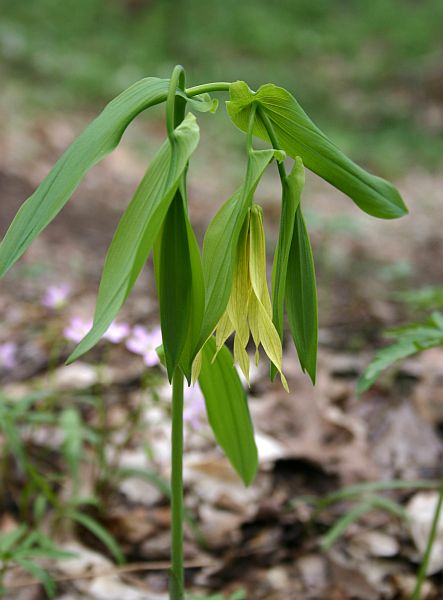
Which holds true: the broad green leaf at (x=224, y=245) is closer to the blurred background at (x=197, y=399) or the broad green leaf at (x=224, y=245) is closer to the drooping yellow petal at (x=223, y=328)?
the drooping yellow petal at (x=223, y=328)

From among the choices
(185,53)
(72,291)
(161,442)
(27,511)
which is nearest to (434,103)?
(185,53)

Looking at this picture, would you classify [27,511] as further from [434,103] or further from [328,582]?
[434,103]

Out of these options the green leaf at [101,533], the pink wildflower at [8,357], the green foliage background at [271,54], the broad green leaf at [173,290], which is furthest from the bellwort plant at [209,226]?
the green foliage background at [271,54]

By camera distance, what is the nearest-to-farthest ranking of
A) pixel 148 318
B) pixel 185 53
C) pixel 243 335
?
pixel 243 335, pixel 148 318, pixel 185 53

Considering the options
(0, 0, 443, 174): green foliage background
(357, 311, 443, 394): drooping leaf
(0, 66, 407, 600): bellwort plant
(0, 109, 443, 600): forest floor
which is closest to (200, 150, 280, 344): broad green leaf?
(0, 66, 407, 600): bellwort plant

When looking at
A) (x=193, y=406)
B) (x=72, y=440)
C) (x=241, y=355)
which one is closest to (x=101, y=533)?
(x=72, y=440)

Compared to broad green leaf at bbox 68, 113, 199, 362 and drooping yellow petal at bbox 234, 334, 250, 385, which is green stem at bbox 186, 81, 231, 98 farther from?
drooping yellow petal at bbox 234, 334, 250, 385
